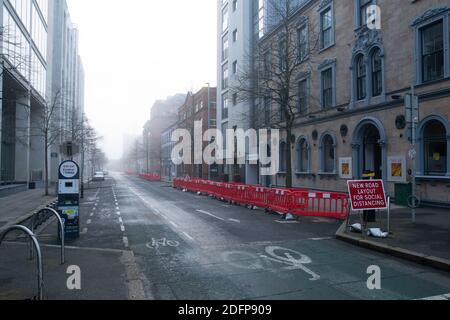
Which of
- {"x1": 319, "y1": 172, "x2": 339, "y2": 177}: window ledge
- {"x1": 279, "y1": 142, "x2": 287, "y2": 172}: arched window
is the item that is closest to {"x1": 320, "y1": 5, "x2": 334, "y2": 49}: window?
{"x1": 319, "y1": 172, "x2": 339, "y2": 177}: window ledge

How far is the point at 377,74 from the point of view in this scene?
63.4ft

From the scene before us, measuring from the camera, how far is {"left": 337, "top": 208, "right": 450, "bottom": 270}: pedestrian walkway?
25.1 ft

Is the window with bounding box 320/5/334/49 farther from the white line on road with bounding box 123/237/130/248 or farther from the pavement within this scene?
the white line on road with bounding box 123/237/130/248

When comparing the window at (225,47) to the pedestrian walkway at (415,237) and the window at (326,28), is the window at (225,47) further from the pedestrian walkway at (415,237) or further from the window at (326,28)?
the pedestrian walkway at (415,237)

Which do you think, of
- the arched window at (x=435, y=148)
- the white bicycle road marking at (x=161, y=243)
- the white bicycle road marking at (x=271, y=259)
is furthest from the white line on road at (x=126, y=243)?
the arched window at (x=435, y=148)

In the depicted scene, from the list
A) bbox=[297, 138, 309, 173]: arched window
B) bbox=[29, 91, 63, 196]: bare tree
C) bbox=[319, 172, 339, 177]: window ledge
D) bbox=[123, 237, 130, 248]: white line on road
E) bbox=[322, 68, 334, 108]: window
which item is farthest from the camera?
bbox=[297, 138, 309, 173]: arched window

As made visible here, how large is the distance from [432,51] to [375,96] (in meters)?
3.85

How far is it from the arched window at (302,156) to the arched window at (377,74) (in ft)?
24.2

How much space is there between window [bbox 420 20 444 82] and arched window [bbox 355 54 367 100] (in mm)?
4016

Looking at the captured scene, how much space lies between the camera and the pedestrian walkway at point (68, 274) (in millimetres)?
5309

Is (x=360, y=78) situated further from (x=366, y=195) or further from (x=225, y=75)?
(x=225, y=75)

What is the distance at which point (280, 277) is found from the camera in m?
6.23
